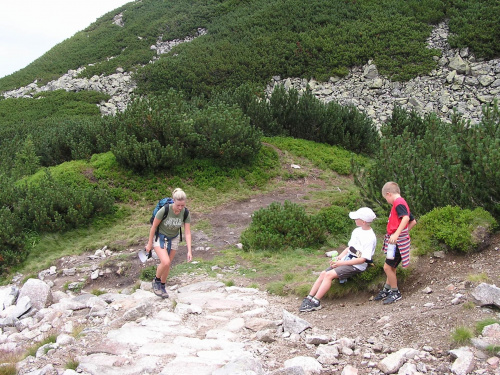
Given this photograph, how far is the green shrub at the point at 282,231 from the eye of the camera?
8.87 meters

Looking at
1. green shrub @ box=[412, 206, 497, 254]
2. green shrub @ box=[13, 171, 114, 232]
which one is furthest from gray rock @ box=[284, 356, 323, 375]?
green shrub @ box=[13, 171, 114, 232]

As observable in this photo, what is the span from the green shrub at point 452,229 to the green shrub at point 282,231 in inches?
123

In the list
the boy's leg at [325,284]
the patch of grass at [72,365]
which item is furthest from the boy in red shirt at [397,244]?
the patch of grass at [72,365]

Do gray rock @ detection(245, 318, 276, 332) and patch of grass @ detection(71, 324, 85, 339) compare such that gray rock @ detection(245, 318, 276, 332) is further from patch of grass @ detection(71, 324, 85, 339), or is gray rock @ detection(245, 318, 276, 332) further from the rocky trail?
patch of grass @ detection(71, 324, 85, 339)

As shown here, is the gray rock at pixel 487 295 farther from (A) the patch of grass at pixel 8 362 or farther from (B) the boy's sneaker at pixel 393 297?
(A) the patch of grass at pixel 8 362

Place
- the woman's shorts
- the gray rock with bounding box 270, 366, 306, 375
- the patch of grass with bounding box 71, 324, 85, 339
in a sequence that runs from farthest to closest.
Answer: the woman's shorts
the patch of grass with bounding box 71, 324, 85, 339
the gray rock with bounding box 270, 366, 306, 375

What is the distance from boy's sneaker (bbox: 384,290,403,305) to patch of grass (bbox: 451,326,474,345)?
1.44 m

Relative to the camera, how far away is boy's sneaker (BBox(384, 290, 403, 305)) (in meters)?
5.00

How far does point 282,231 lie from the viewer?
9.32m

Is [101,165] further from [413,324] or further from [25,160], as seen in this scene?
[413,324]

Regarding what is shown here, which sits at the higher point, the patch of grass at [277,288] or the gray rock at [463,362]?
the gray rock at [463,362]

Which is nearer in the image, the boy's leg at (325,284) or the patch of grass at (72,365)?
the patch of grass at (72,365)

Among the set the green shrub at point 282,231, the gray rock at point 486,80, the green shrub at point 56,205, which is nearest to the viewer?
the green shrub at point 282,231

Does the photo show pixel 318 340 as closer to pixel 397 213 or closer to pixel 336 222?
pixel 397 213
